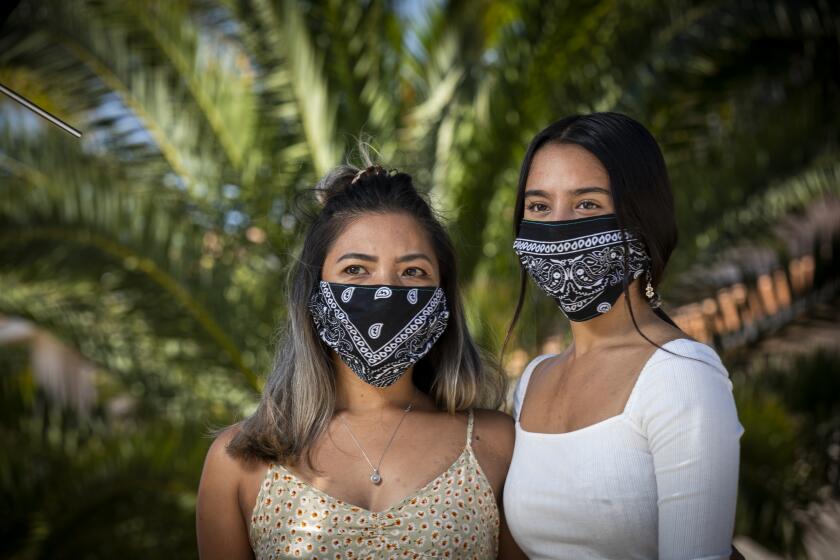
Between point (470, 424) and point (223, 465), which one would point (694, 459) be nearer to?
point (470, 424)

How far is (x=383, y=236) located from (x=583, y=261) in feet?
2.39

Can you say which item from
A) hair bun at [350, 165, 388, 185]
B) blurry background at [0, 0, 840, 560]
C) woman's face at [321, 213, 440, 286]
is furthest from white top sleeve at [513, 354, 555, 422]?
blurry background at [0, 0, 840, 560]

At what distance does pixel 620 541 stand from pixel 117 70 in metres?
4.90

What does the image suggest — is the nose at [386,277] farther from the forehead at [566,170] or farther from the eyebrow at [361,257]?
the forehead at [566,170]

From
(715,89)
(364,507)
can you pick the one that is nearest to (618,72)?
(715,89)

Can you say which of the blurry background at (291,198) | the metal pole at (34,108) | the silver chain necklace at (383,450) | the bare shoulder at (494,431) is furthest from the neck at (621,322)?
the blurry background at (291,198)

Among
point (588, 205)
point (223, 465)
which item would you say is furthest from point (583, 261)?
point (223, 465)

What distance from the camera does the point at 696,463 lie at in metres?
2.34

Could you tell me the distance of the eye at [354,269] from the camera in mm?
3066

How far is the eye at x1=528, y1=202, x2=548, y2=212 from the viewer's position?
2809mm

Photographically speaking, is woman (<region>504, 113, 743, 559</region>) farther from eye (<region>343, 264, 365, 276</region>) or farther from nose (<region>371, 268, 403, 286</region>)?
eye (<region>343, 264, 365, 276</region>)

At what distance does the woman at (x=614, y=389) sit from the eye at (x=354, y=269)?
523mm

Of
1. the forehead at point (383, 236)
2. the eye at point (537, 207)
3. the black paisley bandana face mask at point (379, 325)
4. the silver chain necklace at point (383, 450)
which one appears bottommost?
the silver chain necklace at point (383, 450)

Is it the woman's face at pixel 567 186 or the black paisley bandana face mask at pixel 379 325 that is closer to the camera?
the woman's face at pixel 567 186
